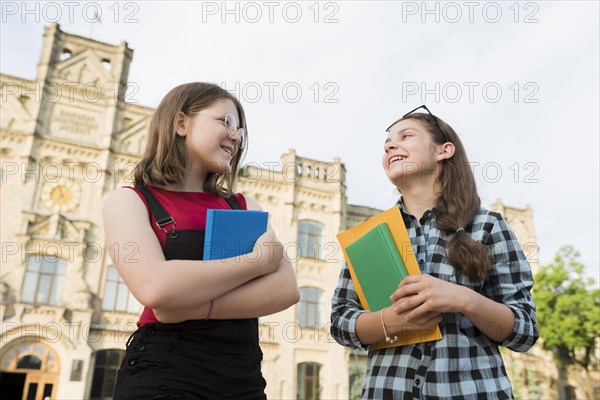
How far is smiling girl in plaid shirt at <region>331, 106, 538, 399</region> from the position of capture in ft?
6.89

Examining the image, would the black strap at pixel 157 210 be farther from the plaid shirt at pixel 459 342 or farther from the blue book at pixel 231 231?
the plaid shirt at pixel 459 342

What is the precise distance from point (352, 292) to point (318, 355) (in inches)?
659

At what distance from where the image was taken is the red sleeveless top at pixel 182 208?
1.99 m

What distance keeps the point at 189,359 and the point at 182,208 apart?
651 mm

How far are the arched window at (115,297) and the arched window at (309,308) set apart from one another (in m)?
6.03

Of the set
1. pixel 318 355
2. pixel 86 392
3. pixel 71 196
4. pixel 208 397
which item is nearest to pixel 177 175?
pixel 208 397

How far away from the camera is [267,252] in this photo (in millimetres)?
2008

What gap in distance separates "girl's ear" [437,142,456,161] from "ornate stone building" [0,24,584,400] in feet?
37.0

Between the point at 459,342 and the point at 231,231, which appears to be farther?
the point at 459,342

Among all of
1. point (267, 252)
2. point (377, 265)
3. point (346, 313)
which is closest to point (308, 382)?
point (346, 313)

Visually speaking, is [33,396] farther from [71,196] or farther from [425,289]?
[425,289]

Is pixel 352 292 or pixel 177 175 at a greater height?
pixel 177 175

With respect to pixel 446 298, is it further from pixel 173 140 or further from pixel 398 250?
pixel 173 140

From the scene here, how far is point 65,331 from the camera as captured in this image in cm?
1499
